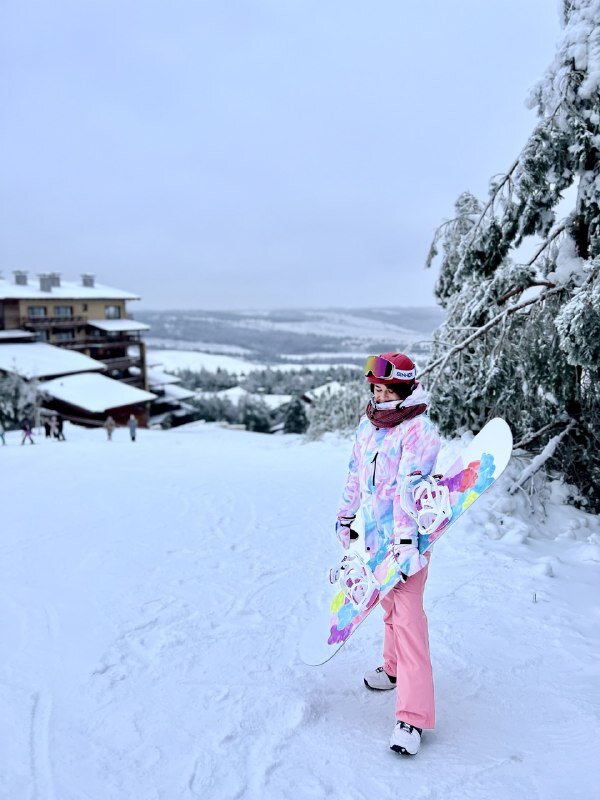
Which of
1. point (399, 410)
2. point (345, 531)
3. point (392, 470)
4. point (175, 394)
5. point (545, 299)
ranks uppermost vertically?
point (545, 299)

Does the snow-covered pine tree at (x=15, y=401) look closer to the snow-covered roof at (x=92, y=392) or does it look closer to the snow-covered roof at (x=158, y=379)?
the snow-covered roof at (x=92, y=392)

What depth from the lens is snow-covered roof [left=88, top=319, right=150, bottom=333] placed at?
43219 mm

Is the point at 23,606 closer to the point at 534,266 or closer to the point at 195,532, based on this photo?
the point at 195,532

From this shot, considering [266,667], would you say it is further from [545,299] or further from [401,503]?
[545,299]

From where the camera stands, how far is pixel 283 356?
13250 cm

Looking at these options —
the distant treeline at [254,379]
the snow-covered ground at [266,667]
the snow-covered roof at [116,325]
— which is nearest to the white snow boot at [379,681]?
the snow-covered ground at [266,667]

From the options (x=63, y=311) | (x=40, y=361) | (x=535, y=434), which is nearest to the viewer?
(x=535, y=434)

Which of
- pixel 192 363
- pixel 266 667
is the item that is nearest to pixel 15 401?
pixel 266 667

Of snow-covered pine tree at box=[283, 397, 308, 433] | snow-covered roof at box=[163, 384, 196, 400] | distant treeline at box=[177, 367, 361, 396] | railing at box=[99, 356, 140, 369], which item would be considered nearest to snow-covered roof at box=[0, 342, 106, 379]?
railing at box=[99, 356, 140, 369]

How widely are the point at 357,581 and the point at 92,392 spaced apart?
33.8 metres

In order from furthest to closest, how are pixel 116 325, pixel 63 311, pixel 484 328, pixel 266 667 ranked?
pixel 116 325, pixel 63 311, pixel 484 328, pixel 266 667

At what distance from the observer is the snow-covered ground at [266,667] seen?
236 cm

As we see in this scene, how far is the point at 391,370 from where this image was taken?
2.75 m

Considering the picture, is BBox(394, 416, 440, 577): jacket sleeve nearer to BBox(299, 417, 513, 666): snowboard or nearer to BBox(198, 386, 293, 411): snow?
BBox(299, 417, 513, 666): snowboard
